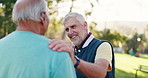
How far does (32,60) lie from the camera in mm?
1601

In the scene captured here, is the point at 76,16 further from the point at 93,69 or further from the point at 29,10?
the point at 29,10

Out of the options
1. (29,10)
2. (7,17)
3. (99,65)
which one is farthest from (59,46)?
(7,17)

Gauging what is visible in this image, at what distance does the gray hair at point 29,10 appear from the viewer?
65.7 inches

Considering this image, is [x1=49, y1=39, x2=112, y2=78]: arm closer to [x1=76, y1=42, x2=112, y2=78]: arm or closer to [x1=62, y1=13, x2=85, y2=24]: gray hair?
[x1=76, y1=42, x2=112, y2=78]: arm

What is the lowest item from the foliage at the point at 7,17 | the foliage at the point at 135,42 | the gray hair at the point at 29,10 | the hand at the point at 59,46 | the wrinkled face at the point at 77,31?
the foliage at the point at 135,42

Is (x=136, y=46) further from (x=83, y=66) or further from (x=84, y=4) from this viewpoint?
(x=83, y=66)

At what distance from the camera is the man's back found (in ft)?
5.19

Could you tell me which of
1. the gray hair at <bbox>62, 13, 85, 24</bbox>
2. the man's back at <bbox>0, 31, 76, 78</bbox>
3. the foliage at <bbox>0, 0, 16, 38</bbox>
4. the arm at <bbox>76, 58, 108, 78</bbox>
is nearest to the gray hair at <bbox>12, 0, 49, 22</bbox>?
the man's back at <bbox>0, 31, 76, 78</bbox>

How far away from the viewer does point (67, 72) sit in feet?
5.25

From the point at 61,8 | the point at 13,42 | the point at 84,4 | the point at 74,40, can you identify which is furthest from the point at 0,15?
the point at 13,42

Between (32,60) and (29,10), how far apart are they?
0.34m

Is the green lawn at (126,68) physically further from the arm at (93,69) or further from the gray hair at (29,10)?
the gray hair at (29,10)

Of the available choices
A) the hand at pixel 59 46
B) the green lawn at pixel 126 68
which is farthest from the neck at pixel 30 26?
the green lawn at pixel 126 68

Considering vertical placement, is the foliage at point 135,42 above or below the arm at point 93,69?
below
